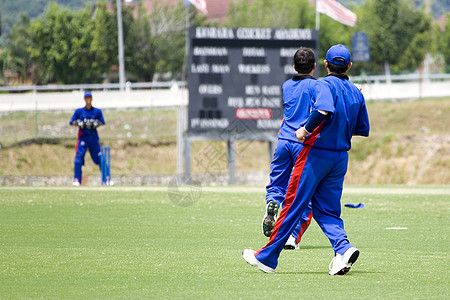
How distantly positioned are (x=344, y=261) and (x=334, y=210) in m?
0.48

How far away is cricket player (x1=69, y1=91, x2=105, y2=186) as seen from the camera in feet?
59.9

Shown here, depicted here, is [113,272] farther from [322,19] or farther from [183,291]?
[322,19]

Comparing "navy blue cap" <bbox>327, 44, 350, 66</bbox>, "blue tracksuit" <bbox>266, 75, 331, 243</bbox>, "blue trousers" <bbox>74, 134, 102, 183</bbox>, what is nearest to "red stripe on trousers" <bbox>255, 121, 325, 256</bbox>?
"navy blue cap" <bbox>327, 44, 350, 66</bbox>

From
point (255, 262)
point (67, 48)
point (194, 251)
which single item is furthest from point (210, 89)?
point (67, 48)

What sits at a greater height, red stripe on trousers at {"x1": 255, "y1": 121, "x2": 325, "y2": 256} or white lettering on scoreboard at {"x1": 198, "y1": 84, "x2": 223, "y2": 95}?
white lettering on scoreboard at {"x1": 198, "y1": 84, "x2": 223, "y2": 95}

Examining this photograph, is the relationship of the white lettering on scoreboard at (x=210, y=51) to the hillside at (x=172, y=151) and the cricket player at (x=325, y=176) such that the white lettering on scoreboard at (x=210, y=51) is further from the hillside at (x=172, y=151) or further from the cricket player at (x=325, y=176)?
the cricket player at (x=325, y=176)

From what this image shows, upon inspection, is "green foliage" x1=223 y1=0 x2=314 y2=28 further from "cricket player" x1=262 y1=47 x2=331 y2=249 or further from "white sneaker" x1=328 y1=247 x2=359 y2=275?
"white sneaker" x1=328 y1=247 x2=359 y2=275

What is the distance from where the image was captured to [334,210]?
6965 millimetres

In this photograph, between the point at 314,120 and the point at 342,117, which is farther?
the point at 342,117

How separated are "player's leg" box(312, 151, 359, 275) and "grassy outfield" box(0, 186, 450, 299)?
17cm

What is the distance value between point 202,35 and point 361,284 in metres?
16.7

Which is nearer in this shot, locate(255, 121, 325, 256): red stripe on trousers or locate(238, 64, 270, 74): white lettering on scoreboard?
locate(255, 121, 325, 256): red stripe on trousers

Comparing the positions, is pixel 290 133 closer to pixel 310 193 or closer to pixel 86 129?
pixel 310 193

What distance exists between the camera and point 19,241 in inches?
359
